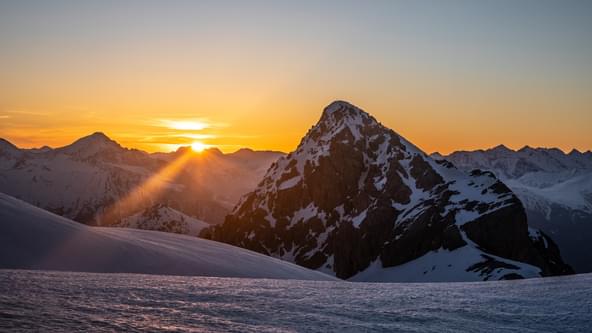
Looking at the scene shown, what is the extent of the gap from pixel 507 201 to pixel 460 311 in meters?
191

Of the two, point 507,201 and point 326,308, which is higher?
point 507,201

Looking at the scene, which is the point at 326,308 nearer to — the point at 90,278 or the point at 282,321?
the point at 282,321

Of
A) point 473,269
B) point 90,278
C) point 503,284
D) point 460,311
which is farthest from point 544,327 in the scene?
point 473,269

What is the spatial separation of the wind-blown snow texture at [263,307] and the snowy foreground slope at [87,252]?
5.39 metres

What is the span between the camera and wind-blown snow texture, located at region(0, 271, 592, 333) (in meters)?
10.2

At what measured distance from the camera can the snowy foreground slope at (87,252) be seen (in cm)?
2077

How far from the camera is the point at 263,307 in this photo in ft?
41.2

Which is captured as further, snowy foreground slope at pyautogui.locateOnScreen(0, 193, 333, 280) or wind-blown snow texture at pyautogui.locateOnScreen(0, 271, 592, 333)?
snowy foreground slope at pyautogui.locateOnScreen(0, 193, 333, 280)

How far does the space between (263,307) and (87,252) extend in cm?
1291

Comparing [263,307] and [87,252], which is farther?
[87,252]

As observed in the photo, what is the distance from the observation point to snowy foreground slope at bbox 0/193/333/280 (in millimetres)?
20766

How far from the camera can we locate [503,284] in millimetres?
18562

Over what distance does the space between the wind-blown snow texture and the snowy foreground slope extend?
5388mm

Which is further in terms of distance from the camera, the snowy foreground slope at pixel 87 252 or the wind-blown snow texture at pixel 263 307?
the snowy foreground slope at pixel 87 252
